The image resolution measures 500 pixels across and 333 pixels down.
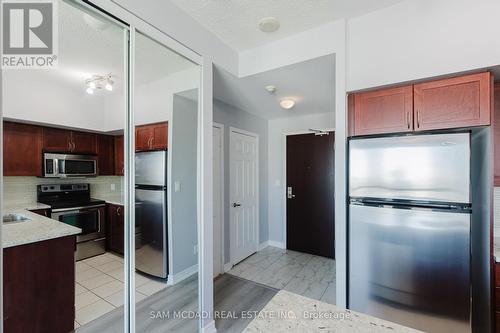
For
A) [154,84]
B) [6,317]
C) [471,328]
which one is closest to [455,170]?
[471,328]

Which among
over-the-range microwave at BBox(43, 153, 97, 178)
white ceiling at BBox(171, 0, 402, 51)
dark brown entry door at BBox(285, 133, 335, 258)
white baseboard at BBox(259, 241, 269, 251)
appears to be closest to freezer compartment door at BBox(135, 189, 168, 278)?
over-the-range microwave at BBox(43, 153, 97, 178)

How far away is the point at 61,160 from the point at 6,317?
2.62 feet

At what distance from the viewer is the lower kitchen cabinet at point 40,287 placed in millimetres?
1090

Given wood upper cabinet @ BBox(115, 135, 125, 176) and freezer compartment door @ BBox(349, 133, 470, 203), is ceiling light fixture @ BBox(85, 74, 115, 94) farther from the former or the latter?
freezer compartment door @ BBox(349, 133, 470, 203)

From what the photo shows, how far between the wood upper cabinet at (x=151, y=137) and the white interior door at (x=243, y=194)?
1706 millimetres

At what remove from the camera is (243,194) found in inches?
147

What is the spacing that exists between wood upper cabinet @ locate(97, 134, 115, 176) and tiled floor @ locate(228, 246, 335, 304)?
93.1 inches

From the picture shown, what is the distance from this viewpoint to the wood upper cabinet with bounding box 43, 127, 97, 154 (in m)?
1.29

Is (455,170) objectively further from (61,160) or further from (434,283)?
(61,160)

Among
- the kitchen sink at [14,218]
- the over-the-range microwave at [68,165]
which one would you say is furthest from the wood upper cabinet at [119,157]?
the kitchen sink at [14,218]

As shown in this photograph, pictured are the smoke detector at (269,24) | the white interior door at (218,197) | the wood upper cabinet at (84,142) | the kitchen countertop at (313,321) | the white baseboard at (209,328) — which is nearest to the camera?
the kitchen countertop at (313,321)

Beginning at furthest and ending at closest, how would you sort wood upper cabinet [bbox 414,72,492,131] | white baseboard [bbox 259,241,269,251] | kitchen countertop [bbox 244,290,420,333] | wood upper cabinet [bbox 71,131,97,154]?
white baseboard [bbox 259,241,269,251]
wood upper cabinet [bbox 414,72,492,131]
wood upper cabinet [bbox 71,131,97,154]
kitchen countertop [bbox 244,290,420,333]

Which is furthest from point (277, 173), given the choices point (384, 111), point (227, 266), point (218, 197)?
point (384, 111)

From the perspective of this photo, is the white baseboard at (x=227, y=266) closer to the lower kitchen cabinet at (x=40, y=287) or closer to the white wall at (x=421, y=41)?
the lower kitchen cabinet at (x=40, y=287)
